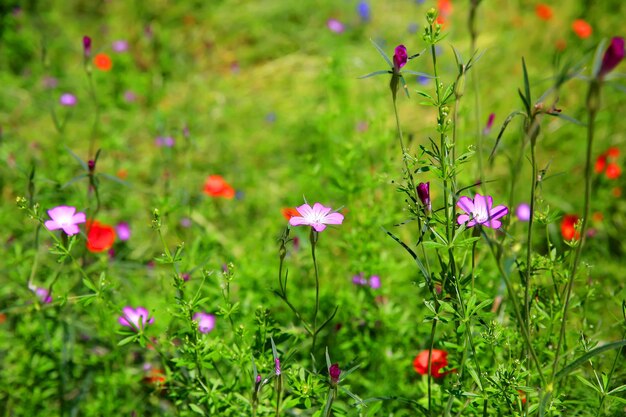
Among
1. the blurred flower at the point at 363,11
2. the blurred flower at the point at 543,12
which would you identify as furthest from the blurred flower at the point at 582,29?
the blurred flower at the point at 363,11

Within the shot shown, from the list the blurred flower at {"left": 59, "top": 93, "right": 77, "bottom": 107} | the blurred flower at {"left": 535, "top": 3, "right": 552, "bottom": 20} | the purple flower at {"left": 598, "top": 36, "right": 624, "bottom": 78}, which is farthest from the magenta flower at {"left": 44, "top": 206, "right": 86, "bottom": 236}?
the blurred flower at {"left": 535, "top": 3, "right": 552, "bottom": 20}

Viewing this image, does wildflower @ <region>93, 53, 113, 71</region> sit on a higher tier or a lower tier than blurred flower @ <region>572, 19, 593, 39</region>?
lower

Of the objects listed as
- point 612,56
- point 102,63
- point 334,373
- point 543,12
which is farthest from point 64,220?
point 543,12

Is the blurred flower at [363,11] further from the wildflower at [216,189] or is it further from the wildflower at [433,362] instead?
the wildflower at [433,362]

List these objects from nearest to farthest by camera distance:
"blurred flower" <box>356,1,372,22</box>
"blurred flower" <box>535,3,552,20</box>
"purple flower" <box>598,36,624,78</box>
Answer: "purple flower" <box>598,36,624,78</box> < "blurred flower" <box>535,3,552,20</box> < "blurred flower" <box>356,1,372,22</box>

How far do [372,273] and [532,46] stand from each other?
2.52 metres

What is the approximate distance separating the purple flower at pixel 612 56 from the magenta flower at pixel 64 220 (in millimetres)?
1206

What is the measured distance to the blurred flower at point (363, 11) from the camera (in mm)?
3931

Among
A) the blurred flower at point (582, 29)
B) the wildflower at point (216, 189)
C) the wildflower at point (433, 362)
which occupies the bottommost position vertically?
the wildflower at point (433, 362)

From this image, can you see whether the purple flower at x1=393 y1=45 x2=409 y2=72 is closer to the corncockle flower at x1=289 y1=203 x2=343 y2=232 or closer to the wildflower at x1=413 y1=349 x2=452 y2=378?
the corncockle flower at x1=289 y1=203 x2=343 y2=232

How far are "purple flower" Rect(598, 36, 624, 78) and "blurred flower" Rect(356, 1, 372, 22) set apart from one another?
10.9 ft

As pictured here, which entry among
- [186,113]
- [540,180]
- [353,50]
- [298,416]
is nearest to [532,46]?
[353,50]

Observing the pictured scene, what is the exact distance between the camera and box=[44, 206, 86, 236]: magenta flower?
4.66 ft

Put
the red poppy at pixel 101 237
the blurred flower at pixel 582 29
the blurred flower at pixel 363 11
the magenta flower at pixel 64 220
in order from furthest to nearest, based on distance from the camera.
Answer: the blurred flower at pixel 363 11, the blurred flower at pixel 582 29, the red poppy at pixel 101 237, the magenta flower at pixel 64 220
